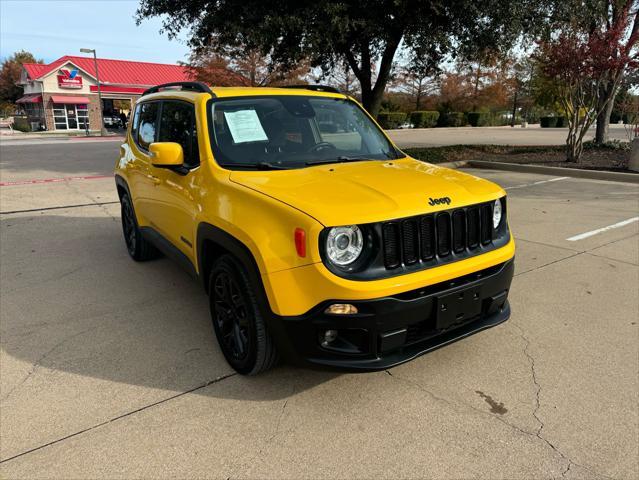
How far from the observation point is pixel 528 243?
19.5 ft

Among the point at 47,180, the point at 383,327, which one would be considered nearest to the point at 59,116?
the point at 47,180

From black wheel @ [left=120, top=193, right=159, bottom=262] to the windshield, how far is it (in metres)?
2.09

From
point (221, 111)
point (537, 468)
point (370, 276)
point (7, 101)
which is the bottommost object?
point (537, 468)

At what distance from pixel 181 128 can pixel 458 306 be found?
8.27 feet

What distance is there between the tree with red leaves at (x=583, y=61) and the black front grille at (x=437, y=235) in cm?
1132

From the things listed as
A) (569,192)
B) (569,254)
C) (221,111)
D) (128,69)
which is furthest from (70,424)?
(128,69)

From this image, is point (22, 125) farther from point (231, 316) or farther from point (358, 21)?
point (231, 316)

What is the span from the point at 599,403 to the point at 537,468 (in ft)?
2.55

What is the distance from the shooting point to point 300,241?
7.91ft

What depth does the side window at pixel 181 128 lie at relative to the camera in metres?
3.49

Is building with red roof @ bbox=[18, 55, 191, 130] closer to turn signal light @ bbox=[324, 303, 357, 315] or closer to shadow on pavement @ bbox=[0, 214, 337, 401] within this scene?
shadow on pavement @ bbox=[0, 214, 337, 401]

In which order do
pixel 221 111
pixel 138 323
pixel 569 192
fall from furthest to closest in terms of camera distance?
pixel 569 192 → pixel 138 323 → pixel 221 111

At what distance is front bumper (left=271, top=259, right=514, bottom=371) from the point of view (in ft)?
7.97

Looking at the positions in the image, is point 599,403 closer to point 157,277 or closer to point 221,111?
point 221,111
